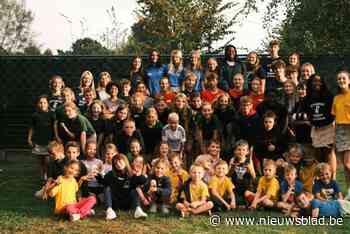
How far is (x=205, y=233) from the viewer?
5.25 m

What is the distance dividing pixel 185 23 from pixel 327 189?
10221mm

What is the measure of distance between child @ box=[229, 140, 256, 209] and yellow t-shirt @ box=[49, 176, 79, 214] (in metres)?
1.98

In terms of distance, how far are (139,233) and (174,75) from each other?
3718mm

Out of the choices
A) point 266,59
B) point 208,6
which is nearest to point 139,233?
point 266,59

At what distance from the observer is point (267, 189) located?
6246 millimetres

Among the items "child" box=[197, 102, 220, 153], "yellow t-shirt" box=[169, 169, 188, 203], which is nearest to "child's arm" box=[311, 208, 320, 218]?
"yellow t-shirt" box=[169, 169, 188, 203]

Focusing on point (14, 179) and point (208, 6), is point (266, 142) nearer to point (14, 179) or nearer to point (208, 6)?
point (14, 179)

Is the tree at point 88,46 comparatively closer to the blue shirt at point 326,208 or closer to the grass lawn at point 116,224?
the grass lawn at point 116,224

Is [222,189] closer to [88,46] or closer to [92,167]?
[92,167]

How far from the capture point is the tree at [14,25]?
3456 cm

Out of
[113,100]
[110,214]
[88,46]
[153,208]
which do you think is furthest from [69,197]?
[88,46]

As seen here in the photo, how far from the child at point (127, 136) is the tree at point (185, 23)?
26.8ft

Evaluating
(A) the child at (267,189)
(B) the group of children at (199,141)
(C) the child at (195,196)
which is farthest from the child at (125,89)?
(A) the child at (267,189)

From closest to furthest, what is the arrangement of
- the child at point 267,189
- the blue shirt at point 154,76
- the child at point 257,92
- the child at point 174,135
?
the child at point 267,189
the child at point 174,135
the child at point 257,92
the blue shirt at point 154,76
